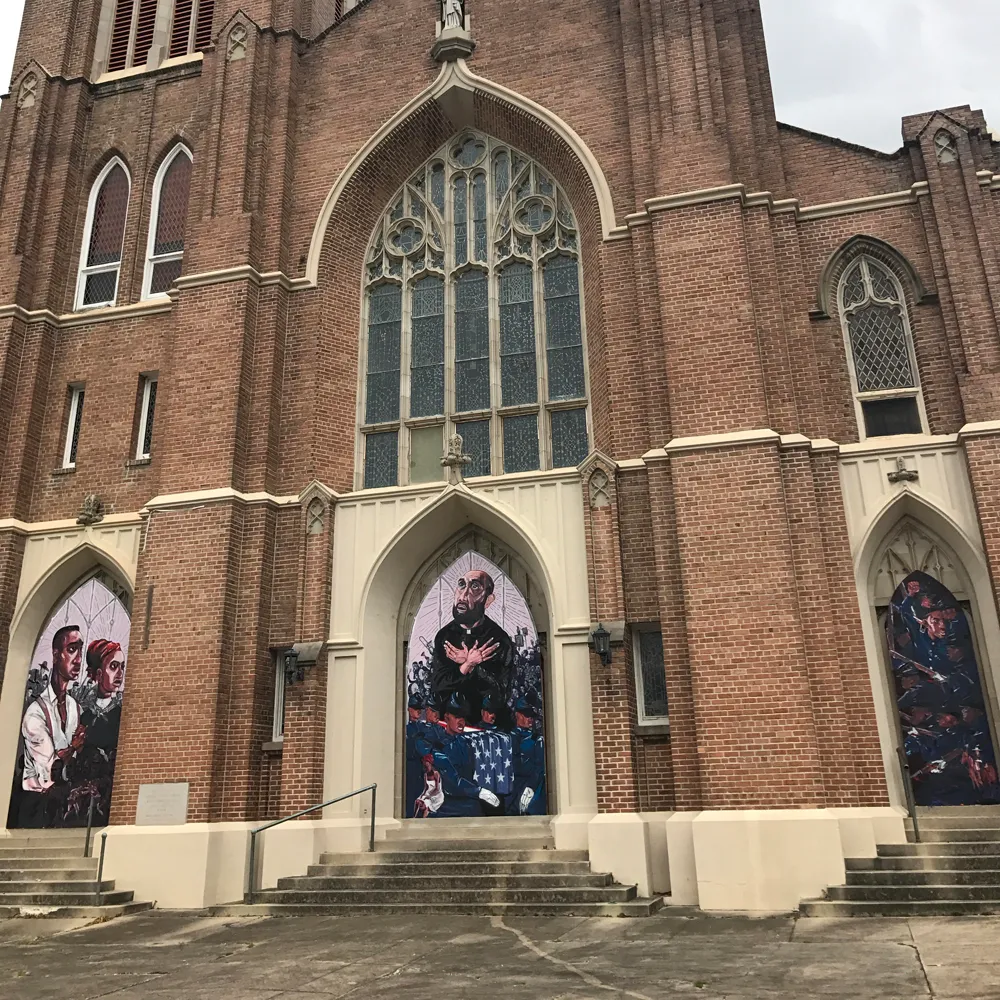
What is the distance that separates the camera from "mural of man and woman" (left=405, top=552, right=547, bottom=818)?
12359 millimetres

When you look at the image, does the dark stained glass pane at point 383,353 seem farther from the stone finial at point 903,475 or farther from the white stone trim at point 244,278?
the stone finial at point 903,475

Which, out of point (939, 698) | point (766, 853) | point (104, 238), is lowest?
point (766, 853)

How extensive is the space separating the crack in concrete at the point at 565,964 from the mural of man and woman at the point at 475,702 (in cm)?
296

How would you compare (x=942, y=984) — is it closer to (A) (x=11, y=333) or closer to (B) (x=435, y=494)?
(B) (x=435, y=494)

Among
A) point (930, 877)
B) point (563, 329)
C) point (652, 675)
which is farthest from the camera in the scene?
point (563, 329)

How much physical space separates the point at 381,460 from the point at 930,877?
8.68 m

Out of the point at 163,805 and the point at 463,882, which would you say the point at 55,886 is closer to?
the point at 163,805

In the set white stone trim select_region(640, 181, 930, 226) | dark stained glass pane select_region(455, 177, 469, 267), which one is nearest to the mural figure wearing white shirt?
dark stained glass pane select_region(455, 177, 469, 267)

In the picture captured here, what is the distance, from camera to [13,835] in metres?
13.2

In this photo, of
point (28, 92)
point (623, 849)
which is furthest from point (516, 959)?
point (28, 92)

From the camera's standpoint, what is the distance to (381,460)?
14039 millimetres

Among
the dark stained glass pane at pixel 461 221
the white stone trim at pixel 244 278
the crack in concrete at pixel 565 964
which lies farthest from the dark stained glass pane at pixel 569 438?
the crack in concrete at pixel 565 964

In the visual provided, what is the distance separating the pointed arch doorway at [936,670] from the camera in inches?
431

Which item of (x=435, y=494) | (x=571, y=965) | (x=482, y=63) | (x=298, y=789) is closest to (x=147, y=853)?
(x=298, y=789)
